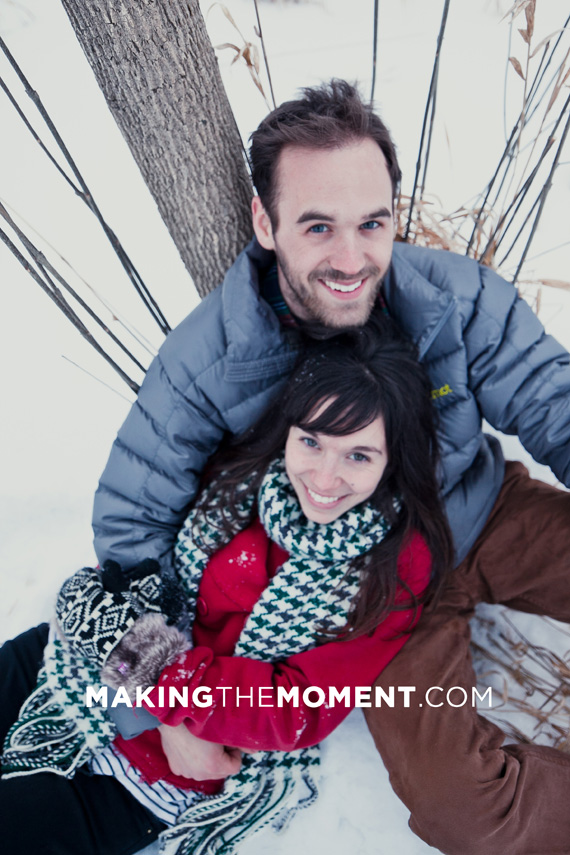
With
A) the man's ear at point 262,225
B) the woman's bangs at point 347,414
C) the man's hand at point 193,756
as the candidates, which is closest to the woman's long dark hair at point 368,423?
the woman's bangs at point 347,414

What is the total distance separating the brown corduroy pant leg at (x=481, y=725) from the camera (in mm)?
1178

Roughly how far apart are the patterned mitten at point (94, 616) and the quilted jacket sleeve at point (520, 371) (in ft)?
3.02

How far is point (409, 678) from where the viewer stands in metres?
1.30

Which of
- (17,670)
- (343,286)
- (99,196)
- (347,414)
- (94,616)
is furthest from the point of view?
(99,196)

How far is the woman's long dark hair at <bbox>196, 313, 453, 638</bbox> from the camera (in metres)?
1.12

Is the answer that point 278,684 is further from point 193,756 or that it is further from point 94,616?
point 94,616

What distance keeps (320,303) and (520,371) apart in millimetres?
467

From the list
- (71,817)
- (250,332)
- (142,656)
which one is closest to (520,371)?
(250,332)

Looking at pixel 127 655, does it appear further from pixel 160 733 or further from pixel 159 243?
pixel 159 243

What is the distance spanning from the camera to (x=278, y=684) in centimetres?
125

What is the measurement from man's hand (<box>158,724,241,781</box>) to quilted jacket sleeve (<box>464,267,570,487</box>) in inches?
36.6

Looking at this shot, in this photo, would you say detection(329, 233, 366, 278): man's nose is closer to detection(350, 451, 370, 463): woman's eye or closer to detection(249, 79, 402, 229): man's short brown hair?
detection(249, 79, 402, 229): man's short brown hair

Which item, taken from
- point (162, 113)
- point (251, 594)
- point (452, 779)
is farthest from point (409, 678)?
point (162, 113)

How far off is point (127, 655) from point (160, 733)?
21 cm
